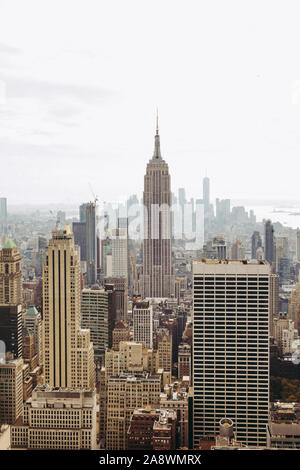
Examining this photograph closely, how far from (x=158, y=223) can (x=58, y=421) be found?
8.75 ft

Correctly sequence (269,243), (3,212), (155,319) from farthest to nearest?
1. (155,319)
2. (269,243)
3. (3,212)

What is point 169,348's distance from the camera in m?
5.43

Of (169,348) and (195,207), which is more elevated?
(195,207)

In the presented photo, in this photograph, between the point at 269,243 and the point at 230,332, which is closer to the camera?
the point at 269,243

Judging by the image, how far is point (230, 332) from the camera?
5.16 meters

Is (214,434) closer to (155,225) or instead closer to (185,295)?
(185,295)

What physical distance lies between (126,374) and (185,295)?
129cm

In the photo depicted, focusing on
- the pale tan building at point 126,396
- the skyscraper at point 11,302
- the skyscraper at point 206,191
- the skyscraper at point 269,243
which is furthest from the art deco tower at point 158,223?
the skyscraper at point 11,302

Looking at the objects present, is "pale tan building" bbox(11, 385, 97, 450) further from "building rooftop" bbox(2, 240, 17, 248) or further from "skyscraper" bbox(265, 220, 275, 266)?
"skyscraper" bbox(265, 220, 275, 266)

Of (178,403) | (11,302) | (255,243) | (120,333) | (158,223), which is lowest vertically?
(178,403)

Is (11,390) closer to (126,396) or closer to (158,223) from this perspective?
(126,396)

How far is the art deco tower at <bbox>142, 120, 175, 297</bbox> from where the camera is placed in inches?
199

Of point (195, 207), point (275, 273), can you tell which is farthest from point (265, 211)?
point (275, 273)

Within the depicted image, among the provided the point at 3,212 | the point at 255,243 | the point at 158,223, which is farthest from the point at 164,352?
the point at 3,212
